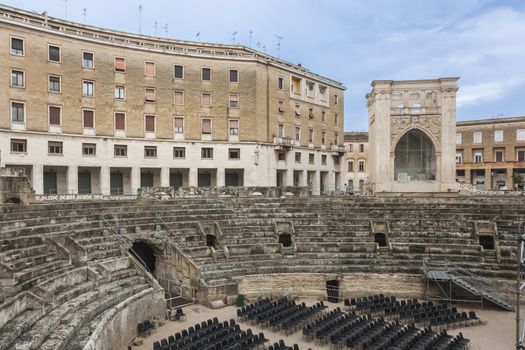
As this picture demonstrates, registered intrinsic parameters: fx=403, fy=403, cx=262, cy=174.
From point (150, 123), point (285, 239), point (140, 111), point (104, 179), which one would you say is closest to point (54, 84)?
point (140, 111)

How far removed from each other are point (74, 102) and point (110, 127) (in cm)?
324

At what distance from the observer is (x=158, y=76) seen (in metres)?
35.0

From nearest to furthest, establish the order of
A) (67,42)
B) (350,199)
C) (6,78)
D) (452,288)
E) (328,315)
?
(328,315)
(452,288)
(350,199)
(6,78)
(67,42)

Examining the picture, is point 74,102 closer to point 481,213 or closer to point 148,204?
point 148,204

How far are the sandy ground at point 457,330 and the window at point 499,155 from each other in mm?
34530

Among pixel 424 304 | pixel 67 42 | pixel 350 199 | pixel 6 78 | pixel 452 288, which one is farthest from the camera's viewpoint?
pixel 67 42

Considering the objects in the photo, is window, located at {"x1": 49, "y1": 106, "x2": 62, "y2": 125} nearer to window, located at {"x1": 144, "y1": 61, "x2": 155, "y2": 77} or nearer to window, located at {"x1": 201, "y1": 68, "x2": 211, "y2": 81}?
window, located at {"x1": 144, "y1": 61, "x2": 155, "y2": 77}

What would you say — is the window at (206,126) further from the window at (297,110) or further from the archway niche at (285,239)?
the archway niche at (285,239)

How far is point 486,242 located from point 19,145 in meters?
31.4

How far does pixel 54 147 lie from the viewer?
3077 cm

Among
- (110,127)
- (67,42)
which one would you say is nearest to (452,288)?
(110,127)

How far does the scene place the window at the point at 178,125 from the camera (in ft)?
117

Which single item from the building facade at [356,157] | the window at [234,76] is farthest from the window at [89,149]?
the building facade at [356,157]

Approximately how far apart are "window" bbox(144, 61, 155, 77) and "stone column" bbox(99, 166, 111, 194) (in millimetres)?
8782
